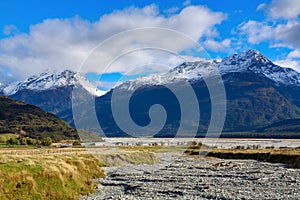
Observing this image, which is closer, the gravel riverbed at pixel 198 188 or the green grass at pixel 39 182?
the green grass at pixel 39 182

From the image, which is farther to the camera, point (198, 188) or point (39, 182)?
point (198, 188)

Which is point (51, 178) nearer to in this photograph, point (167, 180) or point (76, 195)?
point (76, 195)

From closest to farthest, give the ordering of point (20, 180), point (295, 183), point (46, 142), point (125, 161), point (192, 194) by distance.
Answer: point (20, 180)
point (192, 194)
point (295, 183)
point (125, 161)
point (46, 142)

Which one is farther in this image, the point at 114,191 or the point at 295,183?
the point at 295,183

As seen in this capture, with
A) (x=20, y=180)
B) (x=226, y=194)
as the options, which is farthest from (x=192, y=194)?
(x=20, y=180)

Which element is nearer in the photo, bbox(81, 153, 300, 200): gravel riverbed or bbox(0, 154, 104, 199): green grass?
bbox(0, 154, 104, 199): green grass

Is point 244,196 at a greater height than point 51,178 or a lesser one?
lesser

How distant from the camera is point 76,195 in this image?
117 ft

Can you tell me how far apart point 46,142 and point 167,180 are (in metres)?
95.7

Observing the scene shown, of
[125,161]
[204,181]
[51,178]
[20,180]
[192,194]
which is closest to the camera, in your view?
[20,180]

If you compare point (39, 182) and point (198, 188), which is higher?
point (39, 182)

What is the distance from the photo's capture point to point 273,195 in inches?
1417

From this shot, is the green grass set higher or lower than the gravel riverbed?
higher

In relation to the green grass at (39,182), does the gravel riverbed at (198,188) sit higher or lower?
lower
